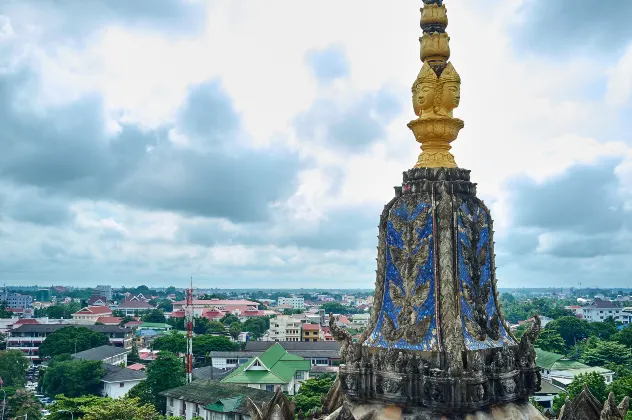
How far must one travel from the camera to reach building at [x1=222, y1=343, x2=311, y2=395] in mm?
51794

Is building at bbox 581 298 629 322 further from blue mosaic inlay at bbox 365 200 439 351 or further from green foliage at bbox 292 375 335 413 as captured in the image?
blue mosaic inlay at bbox 365 200 439 351

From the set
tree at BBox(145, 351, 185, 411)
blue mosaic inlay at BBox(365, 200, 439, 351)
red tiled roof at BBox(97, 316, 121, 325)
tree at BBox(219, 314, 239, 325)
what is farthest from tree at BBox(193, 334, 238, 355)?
blue mosaic inlay at BBox(365, 200, 439, 351)

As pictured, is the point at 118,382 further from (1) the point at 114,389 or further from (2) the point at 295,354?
(2) the point at 295,354

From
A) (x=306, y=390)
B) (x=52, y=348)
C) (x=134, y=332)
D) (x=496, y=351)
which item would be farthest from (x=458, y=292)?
(x=134, y=332)

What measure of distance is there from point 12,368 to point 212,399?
1098 inches

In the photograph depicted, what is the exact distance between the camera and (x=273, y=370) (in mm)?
55781

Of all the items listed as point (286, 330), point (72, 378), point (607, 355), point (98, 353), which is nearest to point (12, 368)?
point (72, 378)

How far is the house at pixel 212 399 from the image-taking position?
40969 mm

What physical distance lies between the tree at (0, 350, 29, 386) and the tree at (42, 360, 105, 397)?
2673mm

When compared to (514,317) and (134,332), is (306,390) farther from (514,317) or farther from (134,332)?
(514,317)

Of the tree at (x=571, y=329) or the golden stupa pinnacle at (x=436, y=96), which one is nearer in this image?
the golden stupa pinnacle at (x=436, y=96)

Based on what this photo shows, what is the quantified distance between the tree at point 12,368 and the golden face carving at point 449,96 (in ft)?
205

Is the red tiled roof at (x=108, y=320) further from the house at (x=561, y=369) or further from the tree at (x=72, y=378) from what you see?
the house at (x=561, y=369)

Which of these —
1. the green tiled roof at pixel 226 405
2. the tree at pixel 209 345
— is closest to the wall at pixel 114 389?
the tree at pixel 209 345
